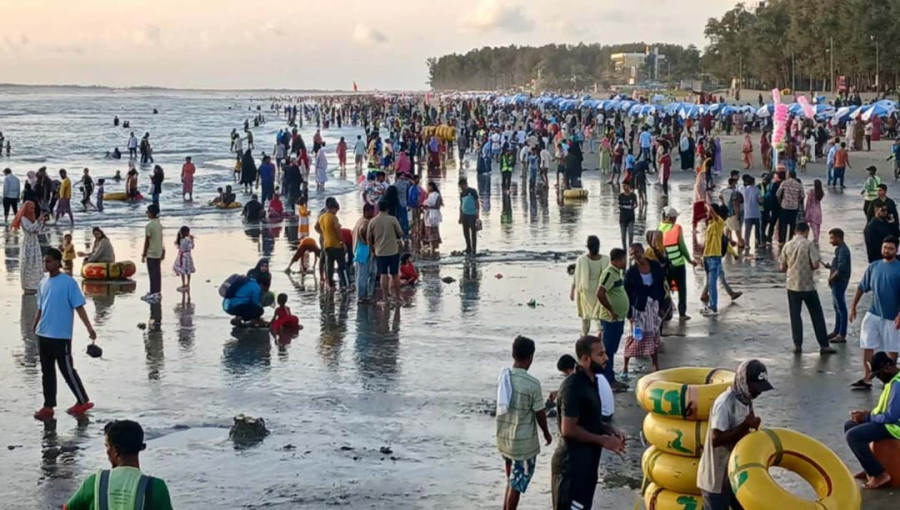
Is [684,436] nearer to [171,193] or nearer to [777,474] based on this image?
[777,474]

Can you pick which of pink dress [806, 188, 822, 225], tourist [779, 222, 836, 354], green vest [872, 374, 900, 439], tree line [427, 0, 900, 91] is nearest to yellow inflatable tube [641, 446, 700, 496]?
green vest [872, 374, 900, 439]

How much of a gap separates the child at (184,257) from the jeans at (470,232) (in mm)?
5182

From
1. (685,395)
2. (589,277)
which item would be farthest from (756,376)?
(589,277)

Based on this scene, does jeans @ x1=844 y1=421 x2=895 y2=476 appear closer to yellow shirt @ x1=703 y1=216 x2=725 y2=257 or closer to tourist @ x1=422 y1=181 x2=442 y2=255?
yellow shirt @ x1=703 y1=216 x2=725 y2=257

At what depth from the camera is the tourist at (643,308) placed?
41.3 ft

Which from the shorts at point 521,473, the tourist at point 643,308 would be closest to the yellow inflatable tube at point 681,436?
the shorts at point 521,473

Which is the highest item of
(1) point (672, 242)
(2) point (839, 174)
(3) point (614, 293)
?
(2) point (839, 174)

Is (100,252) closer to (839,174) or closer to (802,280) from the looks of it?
(802,280)

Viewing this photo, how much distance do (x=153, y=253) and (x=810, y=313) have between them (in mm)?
9429

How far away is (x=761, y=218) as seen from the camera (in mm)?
22672

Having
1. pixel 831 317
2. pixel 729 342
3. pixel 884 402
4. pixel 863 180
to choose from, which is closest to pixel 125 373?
pixel 729 342

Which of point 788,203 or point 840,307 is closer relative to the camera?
point 840,307

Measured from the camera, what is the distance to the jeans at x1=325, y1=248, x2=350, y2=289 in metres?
18.4

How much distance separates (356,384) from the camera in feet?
41.3
